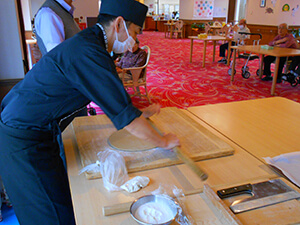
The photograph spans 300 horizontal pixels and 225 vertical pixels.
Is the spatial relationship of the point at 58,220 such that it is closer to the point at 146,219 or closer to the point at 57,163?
the point at 57,163

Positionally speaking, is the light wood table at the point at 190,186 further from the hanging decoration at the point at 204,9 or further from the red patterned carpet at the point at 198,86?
the hanging decoration at the point at 204,9

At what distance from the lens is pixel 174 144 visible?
3.21 feet

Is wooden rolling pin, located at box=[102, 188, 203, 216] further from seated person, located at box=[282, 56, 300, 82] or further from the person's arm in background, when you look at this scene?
seated person, located at box=[282, 56, 300, 82]

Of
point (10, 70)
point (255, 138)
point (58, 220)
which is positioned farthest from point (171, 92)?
point (58, 220)

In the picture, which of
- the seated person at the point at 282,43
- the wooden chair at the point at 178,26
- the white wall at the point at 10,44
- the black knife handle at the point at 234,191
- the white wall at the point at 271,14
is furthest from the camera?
the wooden chair at the point at 178,26

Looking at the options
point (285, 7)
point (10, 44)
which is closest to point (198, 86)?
point (10, 44)

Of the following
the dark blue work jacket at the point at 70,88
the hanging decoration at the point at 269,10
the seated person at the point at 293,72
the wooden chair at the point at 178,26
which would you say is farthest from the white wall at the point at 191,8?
the dark blue work jacket at the point at 70,88

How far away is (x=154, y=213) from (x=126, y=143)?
0.42 meters

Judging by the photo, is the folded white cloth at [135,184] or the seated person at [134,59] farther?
the seated person at [134,59]

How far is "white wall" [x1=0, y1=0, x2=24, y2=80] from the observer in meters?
2.00

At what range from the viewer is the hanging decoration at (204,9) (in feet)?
40.3

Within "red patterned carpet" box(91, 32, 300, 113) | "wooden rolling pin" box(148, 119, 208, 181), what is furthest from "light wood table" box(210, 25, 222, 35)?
"wooden rolling pin" box(148, 119, 208, 181)

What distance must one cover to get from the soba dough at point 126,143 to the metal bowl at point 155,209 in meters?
0.32

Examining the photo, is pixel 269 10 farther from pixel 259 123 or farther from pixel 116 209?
pixel 116 209
